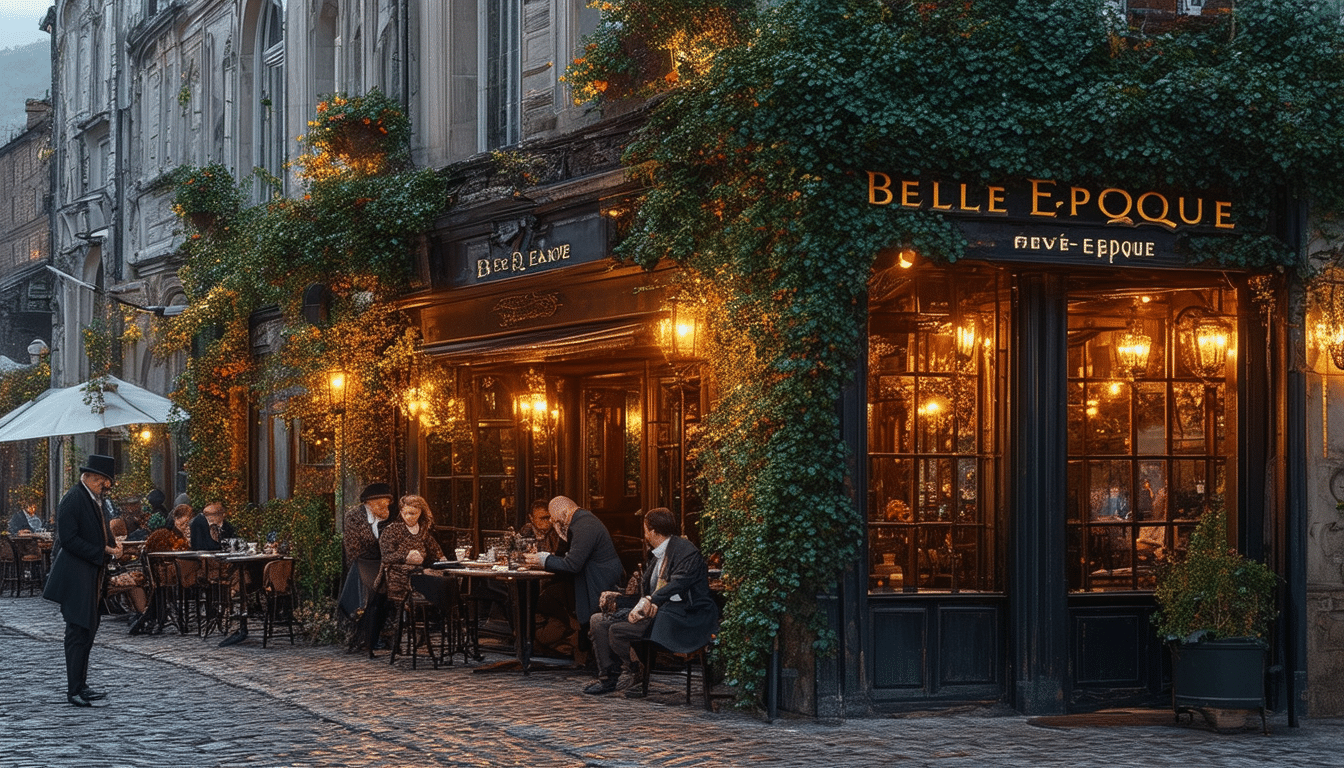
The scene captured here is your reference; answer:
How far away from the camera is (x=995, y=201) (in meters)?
10.8

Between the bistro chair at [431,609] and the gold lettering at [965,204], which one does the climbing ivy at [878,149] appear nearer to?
the gold lettering at [965,204]

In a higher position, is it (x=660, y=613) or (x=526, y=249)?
(x=526, y=249)

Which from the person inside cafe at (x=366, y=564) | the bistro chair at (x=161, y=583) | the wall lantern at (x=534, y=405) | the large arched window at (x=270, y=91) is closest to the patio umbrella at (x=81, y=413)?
the large arched window at (x=270, y=91)

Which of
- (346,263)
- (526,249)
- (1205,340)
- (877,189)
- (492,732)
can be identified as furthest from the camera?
(346,263)

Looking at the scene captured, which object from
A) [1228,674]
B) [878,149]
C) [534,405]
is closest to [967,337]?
[878,149]

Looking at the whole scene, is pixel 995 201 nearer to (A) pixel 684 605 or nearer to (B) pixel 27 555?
(A) pixel 684 605

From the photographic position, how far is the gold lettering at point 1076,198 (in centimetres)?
1088

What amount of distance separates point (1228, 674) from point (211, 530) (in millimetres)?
10801

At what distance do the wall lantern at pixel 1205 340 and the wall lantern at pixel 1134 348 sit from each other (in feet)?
0.86

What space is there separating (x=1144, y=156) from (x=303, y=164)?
8.59 m

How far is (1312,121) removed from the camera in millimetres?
10836

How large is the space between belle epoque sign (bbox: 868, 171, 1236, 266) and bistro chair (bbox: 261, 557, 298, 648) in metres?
7.24

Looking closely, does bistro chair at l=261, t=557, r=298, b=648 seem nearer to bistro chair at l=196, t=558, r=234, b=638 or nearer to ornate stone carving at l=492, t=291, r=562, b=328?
bistro chair at l=196, t=558, r=234, b=638

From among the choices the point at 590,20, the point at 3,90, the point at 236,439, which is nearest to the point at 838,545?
the point at 590,20
